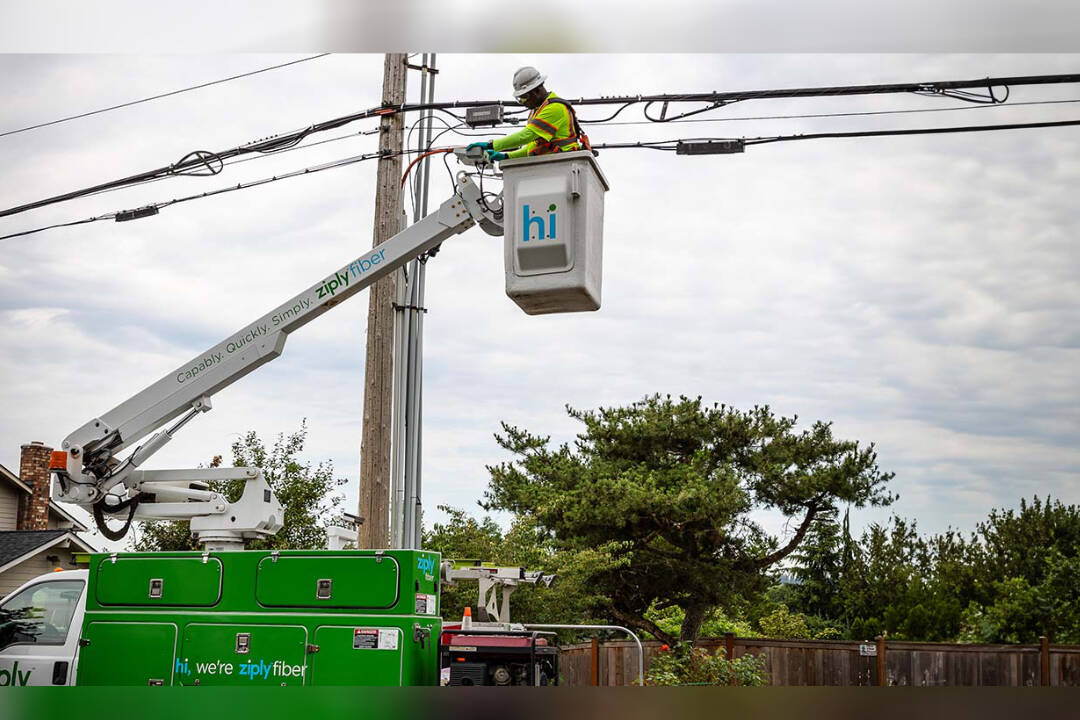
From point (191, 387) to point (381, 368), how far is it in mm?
2383

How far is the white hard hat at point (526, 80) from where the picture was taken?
6.22 m

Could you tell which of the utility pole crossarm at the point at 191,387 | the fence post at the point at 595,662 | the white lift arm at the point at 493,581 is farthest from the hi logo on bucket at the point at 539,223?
the fence post at the point at 595,662

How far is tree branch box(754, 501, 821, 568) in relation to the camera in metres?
21.0

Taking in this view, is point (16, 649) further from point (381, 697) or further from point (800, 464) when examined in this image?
point (800, 464)

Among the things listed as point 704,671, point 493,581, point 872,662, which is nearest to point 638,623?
point 872,662

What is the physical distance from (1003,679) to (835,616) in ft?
55.4

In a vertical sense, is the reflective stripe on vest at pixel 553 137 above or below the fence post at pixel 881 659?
above

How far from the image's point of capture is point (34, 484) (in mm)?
23141

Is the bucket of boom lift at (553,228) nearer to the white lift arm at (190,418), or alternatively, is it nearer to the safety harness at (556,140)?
the safety harness at (556,140)

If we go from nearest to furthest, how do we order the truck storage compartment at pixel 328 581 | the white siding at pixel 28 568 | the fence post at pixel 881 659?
the truck storage compartment at pixel 328 581
the fence post at pixel 881 659
the white siding at pixel 28 568

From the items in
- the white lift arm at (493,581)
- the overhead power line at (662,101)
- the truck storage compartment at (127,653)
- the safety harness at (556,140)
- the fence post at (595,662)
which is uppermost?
the overhead power line at (662,101)

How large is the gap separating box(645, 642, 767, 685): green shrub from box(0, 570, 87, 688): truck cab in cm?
684

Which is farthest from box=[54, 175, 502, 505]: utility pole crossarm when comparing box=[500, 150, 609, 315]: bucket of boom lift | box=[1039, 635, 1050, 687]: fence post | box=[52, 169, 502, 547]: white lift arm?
box=[1039, 635, 1050, 687]: fence post

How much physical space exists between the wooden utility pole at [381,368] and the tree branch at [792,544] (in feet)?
39.8
